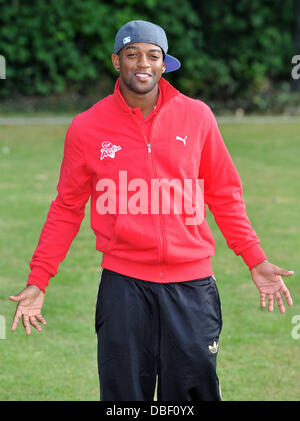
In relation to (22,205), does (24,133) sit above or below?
above

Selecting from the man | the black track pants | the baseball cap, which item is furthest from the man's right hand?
the baseball cap

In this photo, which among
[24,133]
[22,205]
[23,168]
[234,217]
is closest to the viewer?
[234,217]

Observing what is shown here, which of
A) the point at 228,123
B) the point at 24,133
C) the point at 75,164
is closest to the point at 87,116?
the point at 75,164

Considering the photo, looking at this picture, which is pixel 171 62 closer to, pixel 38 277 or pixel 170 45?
pixel 38 277

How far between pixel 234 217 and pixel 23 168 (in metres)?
9.76

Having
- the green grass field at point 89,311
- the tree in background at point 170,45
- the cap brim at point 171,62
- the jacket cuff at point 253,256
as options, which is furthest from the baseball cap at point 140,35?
the tree in background at point 170,45

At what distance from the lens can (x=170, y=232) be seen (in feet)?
11.5

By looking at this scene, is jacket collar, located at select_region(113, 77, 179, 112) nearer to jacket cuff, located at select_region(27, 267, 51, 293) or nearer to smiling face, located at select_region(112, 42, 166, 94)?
smiling face, located at select_region(112, 42, 166, 94)

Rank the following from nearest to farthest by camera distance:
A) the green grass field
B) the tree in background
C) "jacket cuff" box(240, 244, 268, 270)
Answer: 1. "jacket cuff" box(240, 244, 268, 270)
2. the green grass field
3. the tree in background

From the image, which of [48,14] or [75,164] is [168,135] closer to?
[75,164]

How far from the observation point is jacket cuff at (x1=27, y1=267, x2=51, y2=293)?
3.71m

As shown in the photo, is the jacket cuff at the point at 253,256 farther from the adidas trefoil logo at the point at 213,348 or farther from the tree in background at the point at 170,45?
the tree in background at the point at 170,45

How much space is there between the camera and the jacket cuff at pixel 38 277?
371cm

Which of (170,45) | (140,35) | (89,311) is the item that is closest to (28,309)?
(140,35)
